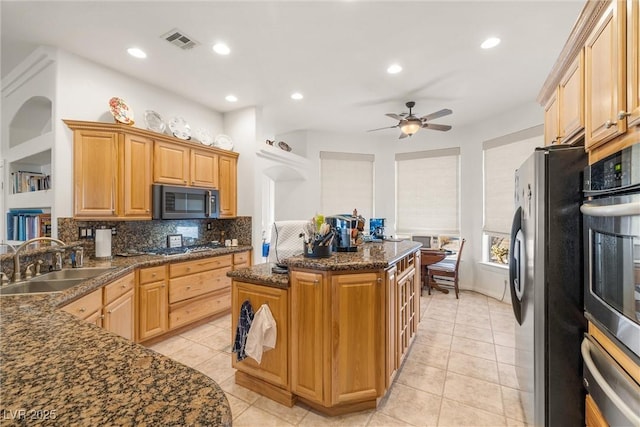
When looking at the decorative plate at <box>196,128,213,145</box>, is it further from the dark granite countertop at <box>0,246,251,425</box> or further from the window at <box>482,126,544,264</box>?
the window at <box>482,126,544,264</box>

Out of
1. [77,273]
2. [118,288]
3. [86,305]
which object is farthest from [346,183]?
[86,305]

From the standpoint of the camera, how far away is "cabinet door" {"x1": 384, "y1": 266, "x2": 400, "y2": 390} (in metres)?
1.91

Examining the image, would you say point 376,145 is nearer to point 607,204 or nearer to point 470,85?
point 470,85

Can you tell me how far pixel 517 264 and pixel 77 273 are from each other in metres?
3.48

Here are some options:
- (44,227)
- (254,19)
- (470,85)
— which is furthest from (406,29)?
(44,227)

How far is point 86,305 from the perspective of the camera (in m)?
1.87

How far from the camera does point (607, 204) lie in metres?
1.07

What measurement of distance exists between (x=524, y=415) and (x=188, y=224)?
13.6 ft

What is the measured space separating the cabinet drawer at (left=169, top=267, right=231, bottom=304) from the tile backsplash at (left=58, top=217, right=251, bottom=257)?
74 cm

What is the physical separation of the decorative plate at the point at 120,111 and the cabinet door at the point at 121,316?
1849 mm

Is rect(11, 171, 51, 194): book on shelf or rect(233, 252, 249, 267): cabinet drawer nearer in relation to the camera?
rect(11, 171, 51, 194): book on shelf

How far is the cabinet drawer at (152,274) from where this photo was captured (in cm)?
273

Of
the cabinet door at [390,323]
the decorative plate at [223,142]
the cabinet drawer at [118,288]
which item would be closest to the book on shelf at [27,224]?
the cabinet drawer at [118,288]

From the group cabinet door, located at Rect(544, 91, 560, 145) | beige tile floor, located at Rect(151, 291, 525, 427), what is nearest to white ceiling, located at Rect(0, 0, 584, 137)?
cabinet door, located at Rect(544, 91, 560, 145)
